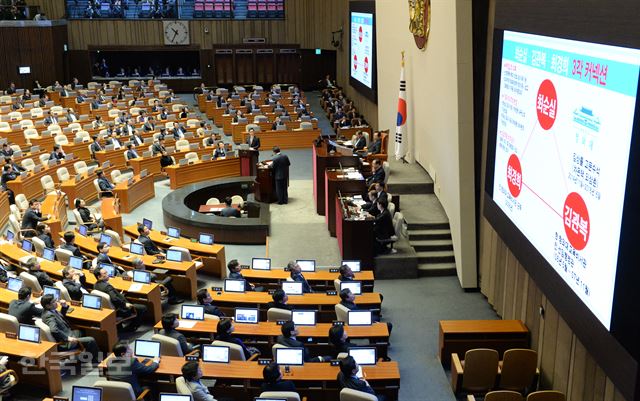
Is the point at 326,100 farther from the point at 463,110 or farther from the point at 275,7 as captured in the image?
the point at 463,110

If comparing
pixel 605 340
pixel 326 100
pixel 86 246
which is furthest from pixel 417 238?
pixel 326 100

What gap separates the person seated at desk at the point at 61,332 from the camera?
8.56 m

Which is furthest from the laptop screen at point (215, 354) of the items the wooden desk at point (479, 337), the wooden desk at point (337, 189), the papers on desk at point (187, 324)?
the wooden desk at point (337, 189)

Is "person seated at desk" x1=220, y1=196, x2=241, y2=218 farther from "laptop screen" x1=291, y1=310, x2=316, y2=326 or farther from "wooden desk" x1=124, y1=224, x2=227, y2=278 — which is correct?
"laptop screen" x1=291, y1=310, x2=316, y2=326

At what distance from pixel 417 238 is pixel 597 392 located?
6.14m

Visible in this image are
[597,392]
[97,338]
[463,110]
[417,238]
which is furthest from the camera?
[417,238]

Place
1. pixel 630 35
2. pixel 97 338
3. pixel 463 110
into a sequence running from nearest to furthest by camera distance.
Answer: pixel 630 35 → pixel 97 338 → pixel 463 110

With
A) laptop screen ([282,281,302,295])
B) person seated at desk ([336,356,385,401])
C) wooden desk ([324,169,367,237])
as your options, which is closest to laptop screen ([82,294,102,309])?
laptop screen ([282,281,302,295])

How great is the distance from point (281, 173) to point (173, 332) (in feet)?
25.1

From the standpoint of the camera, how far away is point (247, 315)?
9.07 meters

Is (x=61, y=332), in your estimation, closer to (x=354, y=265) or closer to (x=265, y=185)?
(x=354, y=265)

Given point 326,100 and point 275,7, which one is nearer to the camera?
point 326,100

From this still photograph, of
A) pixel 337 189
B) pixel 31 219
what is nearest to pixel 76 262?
pixel 31 219

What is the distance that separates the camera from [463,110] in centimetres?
1080
